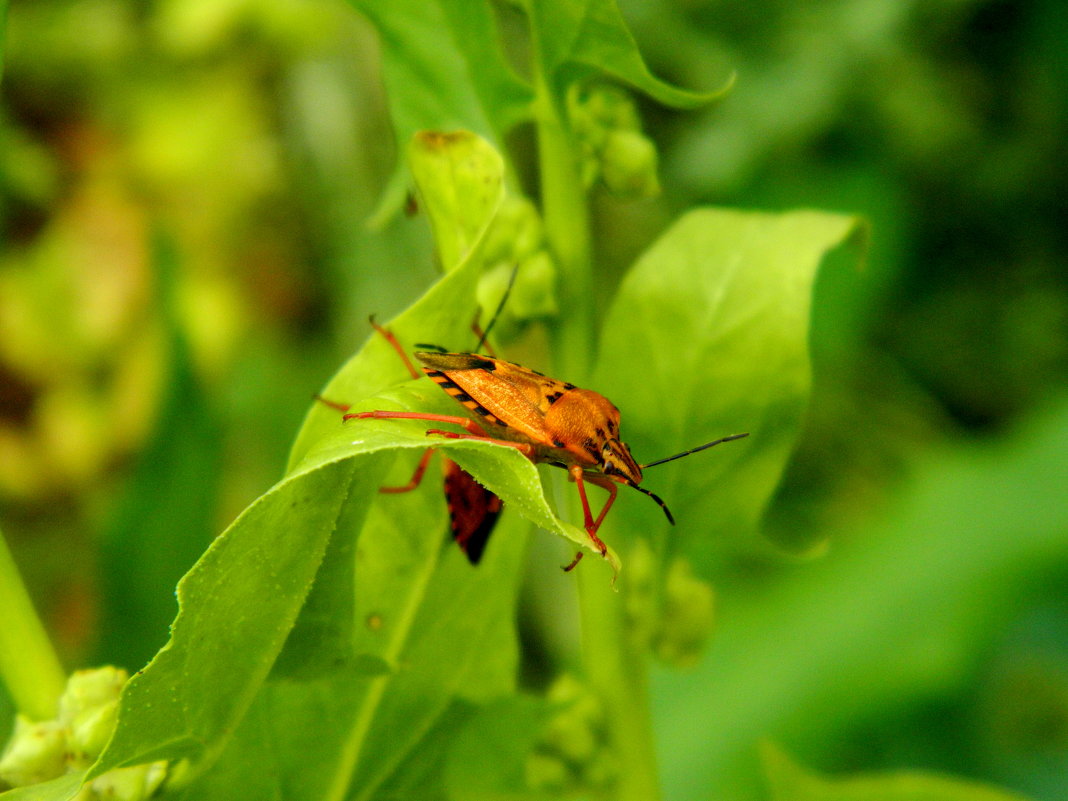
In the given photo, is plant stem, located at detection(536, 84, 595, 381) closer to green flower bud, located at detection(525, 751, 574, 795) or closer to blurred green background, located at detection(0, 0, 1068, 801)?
green flower bud, located at detection(525, 751, 574, 795)

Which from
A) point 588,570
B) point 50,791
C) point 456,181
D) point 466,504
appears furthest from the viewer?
point 588,570

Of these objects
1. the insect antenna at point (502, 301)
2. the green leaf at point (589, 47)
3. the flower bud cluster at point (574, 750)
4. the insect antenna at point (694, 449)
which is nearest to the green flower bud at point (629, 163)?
the green leaf at point (589, 47)

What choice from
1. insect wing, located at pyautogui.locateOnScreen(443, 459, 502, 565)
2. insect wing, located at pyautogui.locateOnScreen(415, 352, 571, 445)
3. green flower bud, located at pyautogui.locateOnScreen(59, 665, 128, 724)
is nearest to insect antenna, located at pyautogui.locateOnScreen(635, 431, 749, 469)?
insect wing, located at pyautogui.locateOnScreen(415, 352, 571, 445)

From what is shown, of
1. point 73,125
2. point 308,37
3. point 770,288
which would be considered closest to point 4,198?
point 73,125

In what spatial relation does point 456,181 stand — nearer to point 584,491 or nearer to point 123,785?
point 584,491

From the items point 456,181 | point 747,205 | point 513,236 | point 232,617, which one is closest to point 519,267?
point 513,236

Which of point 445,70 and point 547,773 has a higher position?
point 445,70

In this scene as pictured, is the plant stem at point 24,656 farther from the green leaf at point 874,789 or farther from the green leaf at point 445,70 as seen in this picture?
the green leaf at point 874,789
